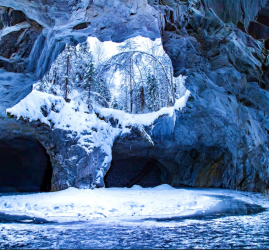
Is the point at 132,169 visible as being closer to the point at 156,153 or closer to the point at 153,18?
the point at 156,153

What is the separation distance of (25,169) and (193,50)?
11.1 metres

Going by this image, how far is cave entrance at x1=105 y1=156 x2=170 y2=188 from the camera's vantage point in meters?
16.3

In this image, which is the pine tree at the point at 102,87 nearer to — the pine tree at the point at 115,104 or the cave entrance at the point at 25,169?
the pine tree at the point at 115,104

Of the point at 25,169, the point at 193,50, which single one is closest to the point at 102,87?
the point at 25,169

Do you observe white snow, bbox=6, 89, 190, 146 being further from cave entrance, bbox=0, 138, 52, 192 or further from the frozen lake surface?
the frozen lake surface

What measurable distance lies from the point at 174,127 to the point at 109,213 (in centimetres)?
844

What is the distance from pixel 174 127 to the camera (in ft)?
42.3

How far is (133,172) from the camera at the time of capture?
16594 millimetres

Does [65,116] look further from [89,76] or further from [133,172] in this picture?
[133,172]

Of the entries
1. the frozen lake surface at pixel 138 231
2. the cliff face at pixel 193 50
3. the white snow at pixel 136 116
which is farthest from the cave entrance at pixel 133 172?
the frozen lake surface at pixel 138 231

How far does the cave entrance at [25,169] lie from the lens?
1358 centimetres

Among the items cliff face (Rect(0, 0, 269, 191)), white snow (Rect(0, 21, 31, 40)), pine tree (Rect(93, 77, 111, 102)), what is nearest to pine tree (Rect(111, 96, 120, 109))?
pine tree (Rect(93, 77, 111, 102))

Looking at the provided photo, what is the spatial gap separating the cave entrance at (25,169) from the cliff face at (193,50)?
10.9 feet

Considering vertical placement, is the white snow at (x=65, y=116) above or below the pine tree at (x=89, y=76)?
below
